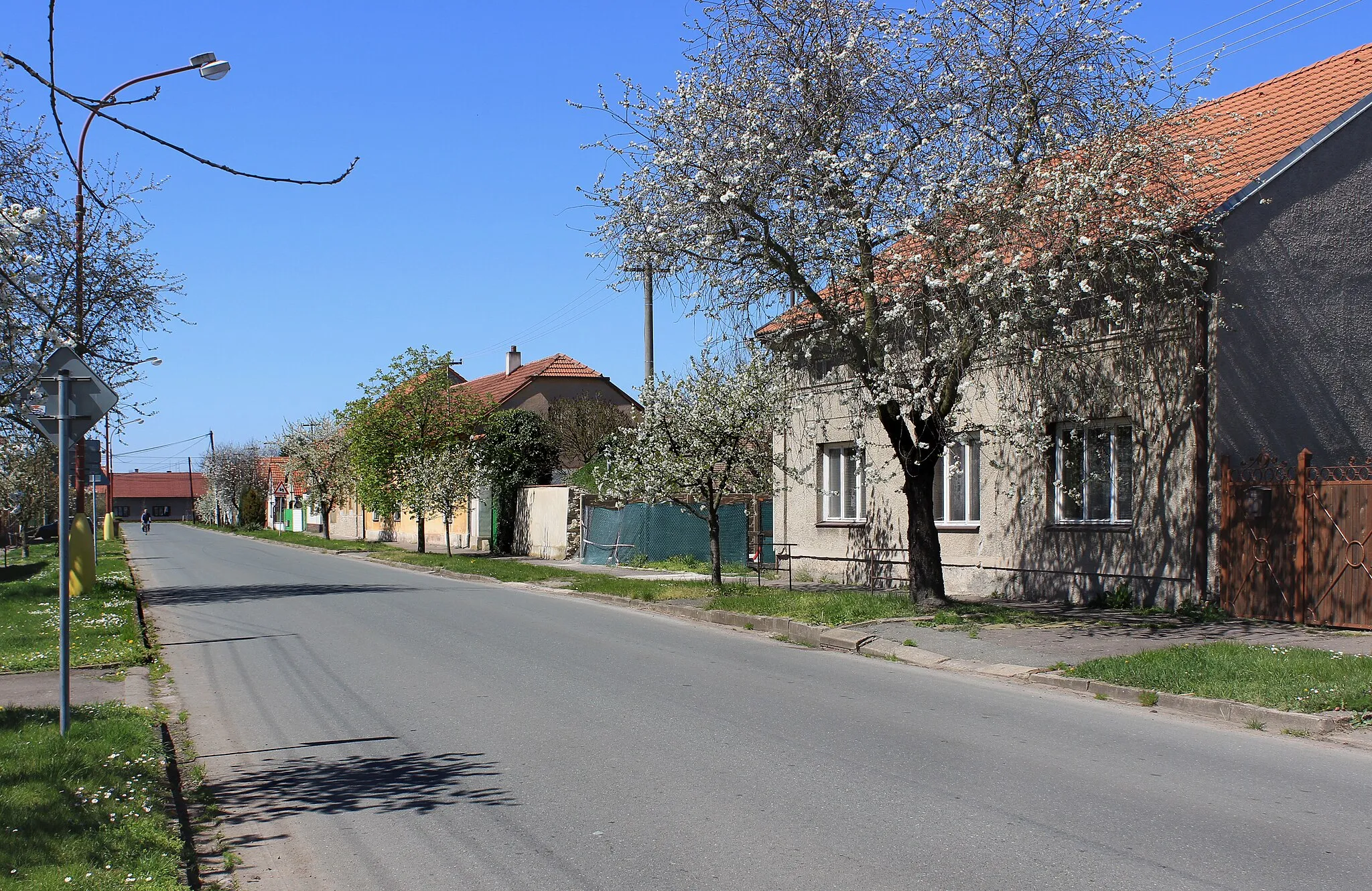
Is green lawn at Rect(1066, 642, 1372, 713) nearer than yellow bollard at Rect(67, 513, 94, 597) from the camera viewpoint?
Yes

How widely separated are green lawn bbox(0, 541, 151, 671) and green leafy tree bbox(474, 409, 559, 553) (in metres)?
12.4

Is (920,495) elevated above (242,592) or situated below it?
above

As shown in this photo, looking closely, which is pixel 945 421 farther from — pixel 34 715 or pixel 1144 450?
pixel 34 715

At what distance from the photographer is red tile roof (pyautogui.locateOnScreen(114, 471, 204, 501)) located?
14188cm

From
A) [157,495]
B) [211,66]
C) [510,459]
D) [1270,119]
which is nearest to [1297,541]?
[1270,119]

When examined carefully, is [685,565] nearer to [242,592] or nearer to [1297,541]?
[242,592]

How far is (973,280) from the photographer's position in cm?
1291

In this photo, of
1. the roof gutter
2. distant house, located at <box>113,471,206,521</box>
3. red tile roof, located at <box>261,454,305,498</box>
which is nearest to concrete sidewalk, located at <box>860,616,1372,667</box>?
the roof gutter

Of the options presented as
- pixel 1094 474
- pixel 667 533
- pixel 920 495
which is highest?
pixel 1094 474

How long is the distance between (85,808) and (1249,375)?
13435 millimetres

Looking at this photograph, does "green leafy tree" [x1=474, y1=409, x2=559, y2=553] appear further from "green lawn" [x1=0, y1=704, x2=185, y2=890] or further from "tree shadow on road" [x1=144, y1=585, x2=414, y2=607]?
"green lawn" [x1=0, y1=704, x2=185, y2=890]

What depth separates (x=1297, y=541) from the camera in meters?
13.2

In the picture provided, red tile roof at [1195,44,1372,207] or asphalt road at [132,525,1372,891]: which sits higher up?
red tile roof at [1195,44,1372,207]

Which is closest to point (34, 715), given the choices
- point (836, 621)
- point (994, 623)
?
point (836, 621)
